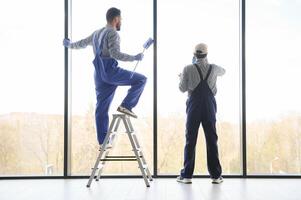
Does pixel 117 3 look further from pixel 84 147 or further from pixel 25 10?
pixel 84 147

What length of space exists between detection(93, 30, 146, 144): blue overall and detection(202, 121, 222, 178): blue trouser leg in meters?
0.77

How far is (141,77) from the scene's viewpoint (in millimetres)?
4688

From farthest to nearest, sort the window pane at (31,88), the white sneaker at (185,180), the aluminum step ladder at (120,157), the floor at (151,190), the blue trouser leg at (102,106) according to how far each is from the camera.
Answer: the window pane at (31,88), the white sneaker at (185,180), the blue trouser leg at (102,106), the aluminum step ladder at (120,157), the floor at (151,190)

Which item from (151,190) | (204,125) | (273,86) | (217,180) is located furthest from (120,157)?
(273,86)

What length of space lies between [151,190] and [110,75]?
1.13 meters

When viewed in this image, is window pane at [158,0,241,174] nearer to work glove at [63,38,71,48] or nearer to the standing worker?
the standing worker

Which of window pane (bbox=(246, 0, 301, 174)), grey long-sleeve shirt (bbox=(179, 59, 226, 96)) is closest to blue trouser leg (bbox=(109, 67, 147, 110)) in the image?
grey long-sleeve shirt (bbox=(179, 59, 226, 96))

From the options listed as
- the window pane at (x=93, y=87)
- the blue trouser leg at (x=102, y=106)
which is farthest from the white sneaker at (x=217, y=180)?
the blue trouser leg at (x=102, y=106)

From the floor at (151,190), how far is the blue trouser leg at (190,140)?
157 mm

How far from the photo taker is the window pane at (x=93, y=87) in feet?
17.6

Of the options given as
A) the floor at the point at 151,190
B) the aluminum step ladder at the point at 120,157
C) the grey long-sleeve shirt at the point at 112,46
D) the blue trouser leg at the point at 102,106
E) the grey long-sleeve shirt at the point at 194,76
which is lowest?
the floor at the point at 151,190

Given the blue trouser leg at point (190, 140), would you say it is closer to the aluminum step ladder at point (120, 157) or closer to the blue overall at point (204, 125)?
the blue overall at point (204, 125)

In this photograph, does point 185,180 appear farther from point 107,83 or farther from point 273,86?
point 273,86

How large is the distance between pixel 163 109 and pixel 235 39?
43.6 inches
